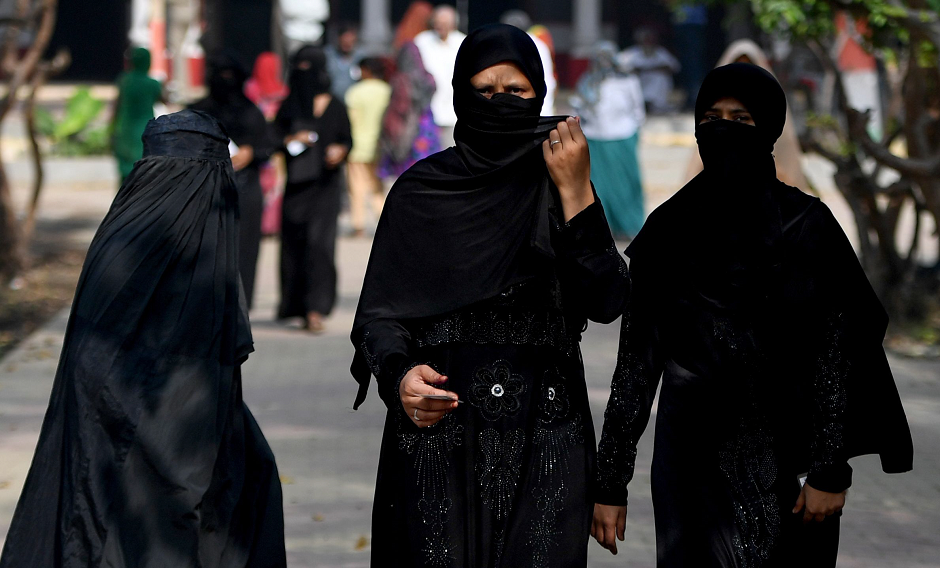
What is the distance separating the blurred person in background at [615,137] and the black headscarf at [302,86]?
4.34 m

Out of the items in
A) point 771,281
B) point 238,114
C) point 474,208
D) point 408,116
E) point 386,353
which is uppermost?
point 474,208

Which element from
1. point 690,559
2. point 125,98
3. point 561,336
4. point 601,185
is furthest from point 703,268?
point 601,185

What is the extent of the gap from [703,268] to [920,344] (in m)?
5.87

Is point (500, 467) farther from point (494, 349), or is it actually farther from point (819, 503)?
point (819, 503)

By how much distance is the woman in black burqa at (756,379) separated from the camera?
3.42 m

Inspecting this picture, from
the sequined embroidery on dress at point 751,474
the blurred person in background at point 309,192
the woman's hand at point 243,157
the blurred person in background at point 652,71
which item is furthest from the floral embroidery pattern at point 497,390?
the blurred person in background at point 652,71

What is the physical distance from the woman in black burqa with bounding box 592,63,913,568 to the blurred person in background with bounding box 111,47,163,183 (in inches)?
341

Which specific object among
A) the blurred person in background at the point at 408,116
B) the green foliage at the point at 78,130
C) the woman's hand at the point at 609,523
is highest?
the woman's hand at the point at 609,523

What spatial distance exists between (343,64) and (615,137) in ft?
11.1

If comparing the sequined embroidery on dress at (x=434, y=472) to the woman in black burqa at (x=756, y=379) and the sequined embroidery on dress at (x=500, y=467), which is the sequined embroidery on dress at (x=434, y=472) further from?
the woman in black burqa at (x=756, y=379)

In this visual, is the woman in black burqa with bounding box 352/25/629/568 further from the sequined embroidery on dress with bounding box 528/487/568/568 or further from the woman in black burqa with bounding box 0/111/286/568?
the woman in black burqa with bounding box 0/111/286/568

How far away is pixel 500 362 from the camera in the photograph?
10.8 ft

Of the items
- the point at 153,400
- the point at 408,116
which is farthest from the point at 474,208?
the point at 408,116

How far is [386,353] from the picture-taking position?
326 cm
